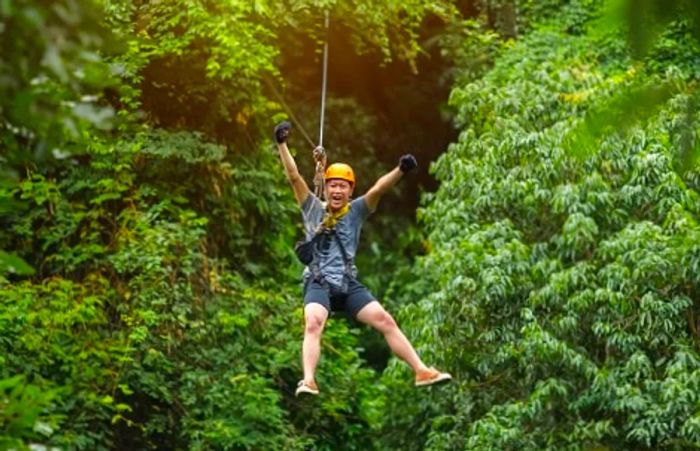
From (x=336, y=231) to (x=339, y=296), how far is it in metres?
0.39

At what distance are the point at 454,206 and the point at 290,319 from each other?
Result: 181cm

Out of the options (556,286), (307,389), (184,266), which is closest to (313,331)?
(307,389)

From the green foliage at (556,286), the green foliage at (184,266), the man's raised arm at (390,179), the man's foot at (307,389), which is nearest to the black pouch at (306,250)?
the man's raised arm at (390,179)

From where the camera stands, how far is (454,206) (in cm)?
1566

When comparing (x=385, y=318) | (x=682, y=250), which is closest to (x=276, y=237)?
(x=682, y=250)

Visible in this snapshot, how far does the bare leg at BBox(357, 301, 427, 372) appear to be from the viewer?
10.0 metres

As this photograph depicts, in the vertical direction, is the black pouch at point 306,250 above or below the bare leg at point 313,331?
above

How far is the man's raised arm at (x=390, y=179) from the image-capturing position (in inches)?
383

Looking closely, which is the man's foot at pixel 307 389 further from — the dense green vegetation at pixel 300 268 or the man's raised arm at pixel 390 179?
the dense green vegetation at pixel 300 268

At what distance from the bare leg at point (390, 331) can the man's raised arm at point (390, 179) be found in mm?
592

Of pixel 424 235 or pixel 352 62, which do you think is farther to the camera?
pixel 352 62

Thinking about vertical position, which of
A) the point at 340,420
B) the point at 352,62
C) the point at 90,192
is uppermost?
the point at 352,62

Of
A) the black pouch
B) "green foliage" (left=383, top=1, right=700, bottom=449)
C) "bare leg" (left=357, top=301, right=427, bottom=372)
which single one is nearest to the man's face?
the black pouch

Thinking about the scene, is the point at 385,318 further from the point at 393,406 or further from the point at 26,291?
the point at 393,406
